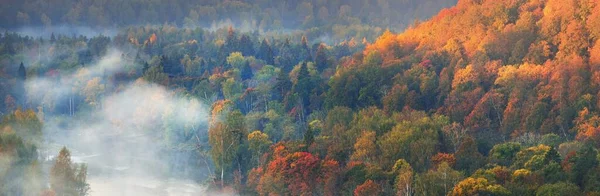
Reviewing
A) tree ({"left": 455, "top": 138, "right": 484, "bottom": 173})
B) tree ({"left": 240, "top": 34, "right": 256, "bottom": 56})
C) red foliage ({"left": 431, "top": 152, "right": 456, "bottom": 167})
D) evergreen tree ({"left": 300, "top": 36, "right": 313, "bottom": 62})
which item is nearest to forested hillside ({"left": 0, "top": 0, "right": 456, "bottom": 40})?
tree ({"left": 240, "top": 34, "right": 256, "bottom": 56})

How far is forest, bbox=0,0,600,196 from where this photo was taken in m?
53.9

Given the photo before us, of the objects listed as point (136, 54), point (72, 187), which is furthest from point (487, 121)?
point (136, 54)

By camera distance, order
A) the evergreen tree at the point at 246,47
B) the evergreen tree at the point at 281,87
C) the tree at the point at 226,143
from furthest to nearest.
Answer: the evergreen tree at the point at 246,47 → the evergreen tree at the point at 281,87 → the tree at the point at 226,143

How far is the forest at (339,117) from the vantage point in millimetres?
53938

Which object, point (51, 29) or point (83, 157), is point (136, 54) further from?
point (51, 29)

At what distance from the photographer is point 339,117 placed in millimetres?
68625

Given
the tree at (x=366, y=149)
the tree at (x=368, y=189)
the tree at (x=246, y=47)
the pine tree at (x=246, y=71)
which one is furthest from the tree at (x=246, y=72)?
the tree at (x=368, y=189)

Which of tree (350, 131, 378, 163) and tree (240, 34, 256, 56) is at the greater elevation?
tree (240, 34, 256, 56)

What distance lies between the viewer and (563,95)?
62750mm

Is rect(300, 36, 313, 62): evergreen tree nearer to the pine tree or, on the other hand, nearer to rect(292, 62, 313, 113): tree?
the pine tree

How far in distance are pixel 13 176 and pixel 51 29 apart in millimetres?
122214

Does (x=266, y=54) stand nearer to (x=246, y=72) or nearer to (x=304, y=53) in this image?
(x=304, y=53)

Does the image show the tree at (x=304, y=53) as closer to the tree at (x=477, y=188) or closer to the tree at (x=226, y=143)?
the tree at (x=226, y=143)

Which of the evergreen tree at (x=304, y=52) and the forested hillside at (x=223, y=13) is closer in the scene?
the evergreen tree at (x=304, y=52)
